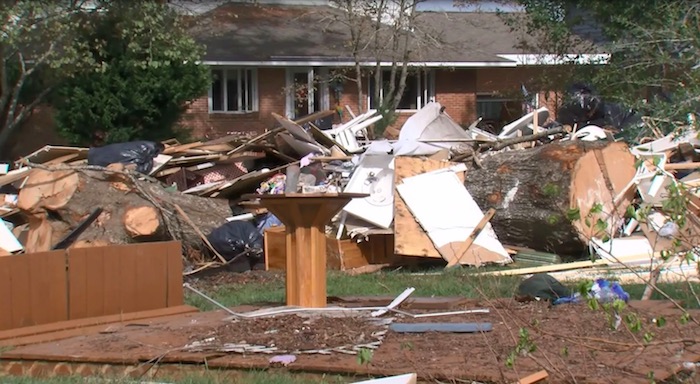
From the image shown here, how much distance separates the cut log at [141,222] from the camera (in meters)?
11.9

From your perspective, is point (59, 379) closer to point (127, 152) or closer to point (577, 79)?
point (127, 152)

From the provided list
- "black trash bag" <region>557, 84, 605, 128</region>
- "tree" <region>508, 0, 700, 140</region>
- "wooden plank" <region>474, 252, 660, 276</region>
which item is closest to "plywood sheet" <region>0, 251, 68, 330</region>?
"wooden plank" <region>474, 252, 660, 276</region>

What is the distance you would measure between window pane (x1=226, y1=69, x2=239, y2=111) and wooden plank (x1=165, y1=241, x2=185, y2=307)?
18.4m

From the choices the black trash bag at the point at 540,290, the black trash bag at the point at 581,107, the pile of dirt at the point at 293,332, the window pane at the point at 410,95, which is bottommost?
the pile of dirt at the point at 293,332

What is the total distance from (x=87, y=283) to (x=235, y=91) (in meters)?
19.2

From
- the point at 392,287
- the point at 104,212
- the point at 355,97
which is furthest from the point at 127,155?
the point at 355,97

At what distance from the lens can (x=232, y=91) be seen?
2702 centimetres

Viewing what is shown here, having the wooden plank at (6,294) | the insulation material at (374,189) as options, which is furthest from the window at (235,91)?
the wooden plank at (6,294)

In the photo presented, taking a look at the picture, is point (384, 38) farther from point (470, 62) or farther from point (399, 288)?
point (399, 288)

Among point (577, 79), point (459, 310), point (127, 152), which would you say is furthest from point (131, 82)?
point (459, 310)

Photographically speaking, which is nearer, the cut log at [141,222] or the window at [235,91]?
the cut log at [141,222]

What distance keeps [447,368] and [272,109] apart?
21697 mm

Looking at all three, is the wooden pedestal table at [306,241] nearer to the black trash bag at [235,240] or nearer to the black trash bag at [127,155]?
the black trash bag at [235,240]

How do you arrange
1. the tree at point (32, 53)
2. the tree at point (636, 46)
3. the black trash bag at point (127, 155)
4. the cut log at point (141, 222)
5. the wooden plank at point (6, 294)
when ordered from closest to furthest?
the wooden plank at point (6, 294)
the cut log at point (141, 222)
the black trash bag at point (127, 155)
the tree at point (636, 46)
the tree at point (32, 53)
